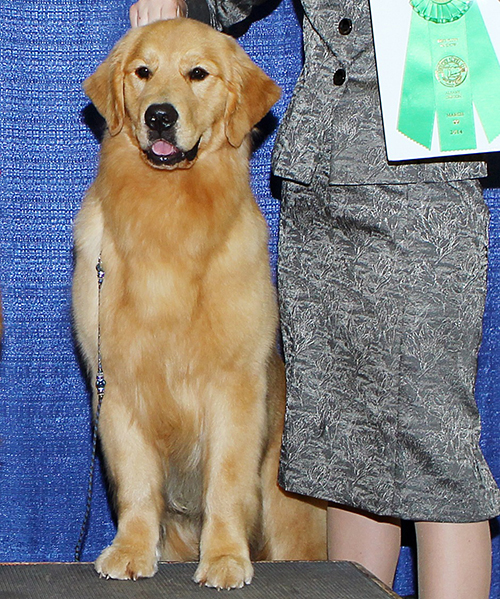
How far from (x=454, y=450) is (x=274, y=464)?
0.64 meters

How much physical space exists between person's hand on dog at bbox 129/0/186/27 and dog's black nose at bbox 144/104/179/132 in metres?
0.35

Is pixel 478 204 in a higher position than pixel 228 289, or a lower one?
higher

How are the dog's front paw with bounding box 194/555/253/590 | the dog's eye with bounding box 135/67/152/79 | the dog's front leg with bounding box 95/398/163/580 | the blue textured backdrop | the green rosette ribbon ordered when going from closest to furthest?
the green rosette ribbon < the dog's front paw with bounding box 194/555/253/590 < the dog's front leg with bounding box 95/398/163/580 < the dog's eye with bounding box 135/67/152/79 < the blue textured backdrop

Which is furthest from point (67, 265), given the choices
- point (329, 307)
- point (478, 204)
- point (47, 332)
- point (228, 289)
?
point (478, 204)

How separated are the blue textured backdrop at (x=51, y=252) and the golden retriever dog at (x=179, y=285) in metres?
0.46

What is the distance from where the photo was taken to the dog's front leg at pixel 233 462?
198 centimetres

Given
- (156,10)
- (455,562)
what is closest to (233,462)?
(455,562)

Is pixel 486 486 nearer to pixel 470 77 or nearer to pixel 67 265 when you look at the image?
pixel 470 77

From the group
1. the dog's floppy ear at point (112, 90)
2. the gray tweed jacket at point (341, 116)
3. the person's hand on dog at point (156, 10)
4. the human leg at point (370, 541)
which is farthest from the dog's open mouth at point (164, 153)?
the human leg at point (370, 541)

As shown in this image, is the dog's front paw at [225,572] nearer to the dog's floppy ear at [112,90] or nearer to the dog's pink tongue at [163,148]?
the dog's pink tongue at [163,148]

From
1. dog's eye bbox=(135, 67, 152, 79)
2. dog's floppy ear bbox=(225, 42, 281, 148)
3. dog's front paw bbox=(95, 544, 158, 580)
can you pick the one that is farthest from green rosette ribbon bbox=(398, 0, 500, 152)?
dog's front paw bbox=(95, 544, 158, 580)

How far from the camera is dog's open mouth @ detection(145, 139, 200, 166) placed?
202cm

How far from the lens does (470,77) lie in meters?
1.73

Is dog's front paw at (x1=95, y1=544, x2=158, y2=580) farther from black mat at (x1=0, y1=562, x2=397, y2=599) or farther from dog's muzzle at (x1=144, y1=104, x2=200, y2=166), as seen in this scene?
dog's muzzle at (x1=144, y1=104, x2=200, y2=166)
